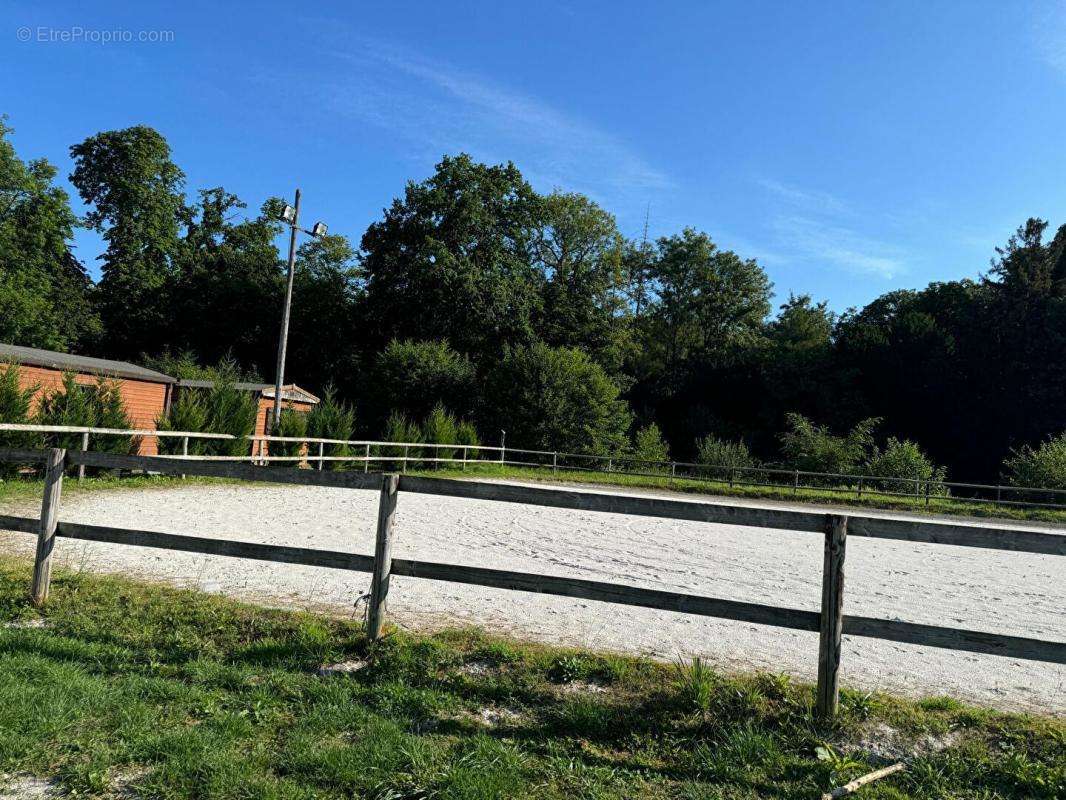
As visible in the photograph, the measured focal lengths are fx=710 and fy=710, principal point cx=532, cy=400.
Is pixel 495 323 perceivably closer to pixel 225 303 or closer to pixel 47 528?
pixel 225 303

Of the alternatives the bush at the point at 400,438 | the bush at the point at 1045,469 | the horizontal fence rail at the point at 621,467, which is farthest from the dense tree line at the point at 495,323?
the bush at the point at 1045,469

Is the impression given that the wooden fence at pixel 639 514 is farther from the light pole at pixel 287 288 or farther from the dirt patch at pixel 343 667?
the light pole at pixel 287 288

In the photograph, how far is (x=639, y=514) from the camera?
4.38 m

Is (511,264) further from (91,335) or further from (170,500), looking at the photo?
(170,500)

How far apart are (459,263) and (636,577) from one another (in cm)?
3587

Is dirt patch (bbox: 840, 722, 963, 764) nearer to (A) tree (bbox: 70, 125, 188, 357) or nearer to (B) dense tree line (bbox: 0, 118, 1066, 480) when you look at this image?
(B) dense tree line (bbox: 0, 118, 1066, 480)

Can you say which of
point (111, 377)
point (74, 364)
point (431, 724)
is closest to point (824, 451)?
point (111, 377)

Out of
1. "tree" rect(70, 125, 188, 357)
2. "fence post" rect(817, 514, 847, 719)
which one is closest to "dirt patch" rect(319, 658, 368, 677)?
"fence post" rect(817, 514, 847, 719)

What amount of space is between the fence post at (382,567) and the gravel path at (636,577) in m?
0.68

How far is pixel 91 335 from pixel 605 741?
49.6m

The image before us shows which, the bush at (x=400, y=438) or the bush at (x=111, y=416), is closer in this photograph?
the bush at (x=111, y=416)

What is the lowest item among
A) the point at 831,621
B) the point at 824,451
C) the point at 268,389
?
the point at 831,621

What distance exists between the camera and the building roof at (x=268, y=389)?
25.6m

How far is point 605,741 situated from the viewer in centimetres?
363
